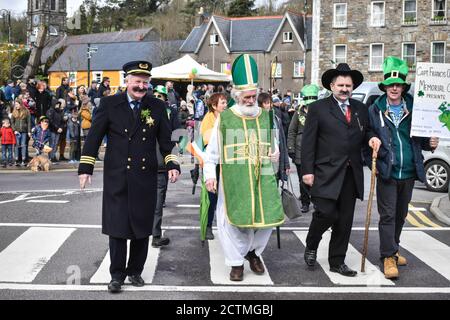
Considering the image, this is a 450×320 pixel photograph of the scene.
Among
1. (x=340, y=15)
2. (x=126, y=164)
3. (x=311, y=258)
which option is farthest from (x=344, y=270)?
(x=340, y=15)

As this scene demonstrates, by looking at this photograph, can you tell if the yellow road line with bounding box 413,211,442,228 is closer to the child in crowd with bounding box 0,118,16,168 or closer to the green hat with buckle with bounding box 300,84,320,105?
the green hat with buckle with bounding box 300,84,320,105

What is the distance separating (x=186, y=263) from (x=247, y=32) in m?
61.1

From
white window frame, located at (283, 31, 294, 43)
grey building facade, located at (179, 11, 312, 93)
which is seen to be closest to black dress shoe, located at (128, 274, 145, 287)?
grey building facade, located at (179, 11, 312, 93)

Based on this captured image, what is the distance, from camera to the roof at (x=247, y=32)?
64775 mm

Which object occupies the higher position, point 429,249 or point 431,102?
point 431,102

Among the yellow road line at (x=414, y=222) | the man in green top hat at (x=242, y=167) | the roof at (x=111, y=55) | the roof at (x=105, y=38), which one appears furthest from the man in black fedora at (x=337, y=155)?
the roof at (x=105, y=38)

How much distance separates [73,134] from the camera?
60.4 ft

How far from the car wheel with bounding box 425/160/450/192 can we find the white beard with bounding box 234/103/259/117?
8.46 metres

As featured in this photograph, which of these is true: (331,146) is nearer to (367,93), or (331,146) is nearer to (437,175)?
(437,175)

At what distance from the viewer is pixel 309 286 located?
6594mm

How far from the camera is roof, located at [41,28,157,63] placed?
3450 inches

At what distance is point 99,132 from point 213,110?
2.96m

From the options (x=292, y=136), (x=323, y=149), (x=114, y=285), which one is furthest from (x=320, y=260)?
(x=292, y=136)

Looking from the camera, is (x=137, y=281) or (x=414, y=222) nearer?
(x=137, y=281)
